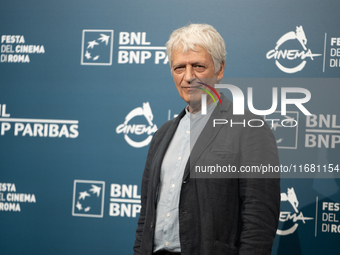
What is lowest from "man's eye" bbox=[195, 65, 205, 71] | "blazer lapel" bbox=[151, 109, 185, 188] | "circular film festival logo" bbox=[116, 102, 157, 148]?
"blazer lapel" bbox=[151, 109, 185, 188]

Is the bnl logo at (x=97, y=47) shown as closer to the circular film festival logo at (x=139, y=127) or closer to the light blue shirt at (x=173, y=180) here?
the circular film festival logo at (x=139, y=127)

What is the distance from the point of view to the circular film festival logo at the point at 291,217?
1.95 metres

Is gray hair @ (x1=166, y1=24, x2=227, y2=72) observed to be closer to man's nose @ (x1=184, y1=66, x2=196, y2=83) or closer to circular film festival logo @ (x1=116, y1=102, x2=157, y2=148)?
man's nose @ (x1=184, y1=66, x2=196, y2=83)

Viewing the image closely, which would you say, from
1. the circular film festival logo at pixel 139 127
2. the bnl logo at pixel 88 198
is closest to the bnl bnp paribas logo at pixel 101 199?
the bnl logo at pixel 88 198

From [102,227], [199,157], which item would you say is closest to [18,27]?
[102,227]

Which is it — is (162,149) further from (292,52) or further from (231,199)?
(292,52)

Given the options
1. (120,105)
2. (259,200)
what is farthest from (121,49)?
(259,200)

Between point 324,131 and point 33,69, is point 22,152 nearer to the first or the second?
point 33,69

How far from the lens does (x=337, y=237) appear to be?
192cm

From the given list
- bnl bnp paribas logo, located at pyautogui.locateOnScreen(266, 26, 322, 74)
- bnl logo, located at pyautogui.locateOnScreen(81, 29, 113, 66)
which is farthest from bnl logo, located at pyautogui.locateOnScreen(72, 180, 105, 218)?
bnl bnp paribas logo, located at pyautogui.locateOnScreen(266, 26, 322, 74)

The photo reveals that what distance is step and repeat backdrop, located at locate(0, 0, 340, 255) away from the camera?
195 centimetres

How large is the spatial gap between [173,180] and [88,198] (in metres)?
1.20

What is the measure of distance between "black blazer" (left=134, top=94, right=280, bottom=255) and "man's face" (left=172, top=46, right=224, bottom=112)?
6.8 inches

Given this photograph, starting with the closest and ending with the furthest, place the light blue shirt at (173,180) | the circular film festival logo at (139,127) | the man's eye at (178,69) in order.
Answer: the light blue shirt at (173,180), the man's eye at (178,69), the circular film festival logo at (139,127)
